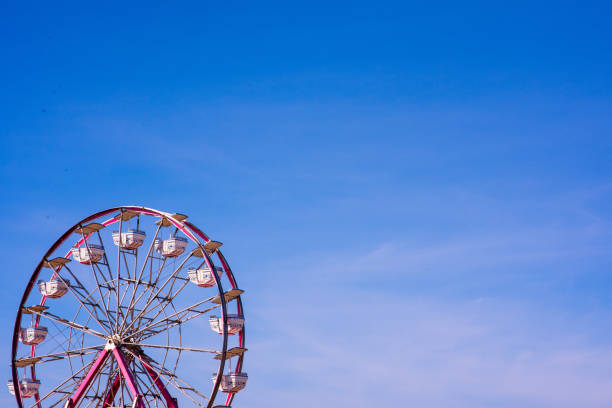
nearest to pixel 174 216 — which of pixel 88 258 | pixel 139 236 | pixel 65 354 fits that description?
pixel 139 236

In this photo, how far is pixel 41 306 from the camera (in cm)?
4878

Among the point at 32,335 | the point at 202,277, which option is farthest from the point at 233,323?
the point at 32,335

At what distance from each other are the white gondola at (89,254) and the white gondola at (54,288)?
137 cm

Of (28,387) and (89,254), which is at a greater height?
(89,254)

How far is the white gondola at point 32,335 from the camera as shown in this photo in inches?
1922

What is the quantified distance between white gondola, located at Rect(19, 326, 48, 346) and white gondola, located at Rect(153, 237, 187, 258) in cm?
839

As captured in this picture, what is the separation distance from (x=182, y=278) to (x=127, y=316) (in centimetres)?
325

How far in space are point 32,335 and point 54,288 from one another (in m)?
2.84

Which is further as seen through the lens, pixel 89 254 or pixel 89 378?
pixel 89 254

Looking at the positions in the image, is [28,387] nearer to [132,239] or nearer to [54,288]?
[54,288]

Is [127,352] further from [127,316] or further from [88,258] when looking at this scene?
[88,258]

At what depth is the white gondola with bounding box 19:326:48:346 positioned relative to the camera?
4881 centimetres

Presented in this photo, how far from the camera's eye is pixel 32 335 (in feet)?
160

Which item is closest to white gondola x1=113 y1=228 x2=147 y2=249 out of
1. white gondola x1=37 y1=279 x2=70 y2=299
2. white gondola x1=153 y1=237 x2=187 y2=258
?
white gondola x1=153 y1=237 x2=187 y2=258
